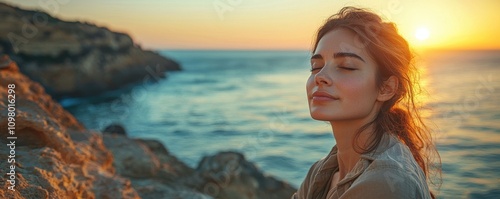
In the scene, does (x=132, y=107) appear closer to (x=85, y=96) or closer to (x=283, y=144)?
(x=85, y=96)

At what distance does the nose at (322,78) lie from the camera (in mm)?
2467

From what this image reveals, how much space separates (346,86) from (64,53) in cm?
3870

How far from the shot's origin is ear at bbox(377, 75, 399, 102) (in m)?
2.56

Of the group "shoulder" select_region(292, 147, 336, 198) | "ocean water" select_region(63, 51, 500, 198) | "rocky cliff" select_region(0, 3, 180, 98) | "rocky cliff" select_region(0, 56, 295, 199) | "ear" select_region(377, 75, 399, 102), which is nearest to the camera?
"ear" select_region(377, 75, 399, 102)

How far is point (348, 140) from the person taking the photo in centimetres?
264

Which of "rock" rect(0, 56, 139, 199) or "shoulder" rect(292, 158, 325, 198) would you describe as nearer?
"rock" rect(0, 56, 139, 199)

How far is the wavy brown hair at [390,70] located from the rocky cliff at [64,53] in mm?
27651

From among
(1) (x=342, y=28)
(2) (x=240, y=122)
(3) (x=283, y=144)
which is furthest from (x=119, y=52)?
(1) (x=342, y=28)

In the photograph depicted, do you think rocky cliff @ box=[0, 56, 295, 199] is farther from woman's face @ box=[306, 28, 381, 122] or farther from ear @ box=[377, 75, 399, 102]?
ear @ box=[377, 75, 399, 102]

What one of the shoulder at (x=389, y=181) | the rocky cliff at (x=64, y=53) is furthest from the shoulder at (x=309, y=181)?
the rocky cliff at (x=64, y=53)

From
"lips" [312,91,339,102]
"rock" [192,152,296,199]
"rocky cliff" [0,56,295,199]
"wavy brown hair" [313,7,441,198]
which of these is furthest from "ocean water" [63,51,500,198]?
"rock" [192,152,296,199]

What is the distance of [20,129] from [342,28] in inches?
88.6

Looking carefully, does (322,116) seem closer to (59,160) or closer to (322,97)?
(322,97)
